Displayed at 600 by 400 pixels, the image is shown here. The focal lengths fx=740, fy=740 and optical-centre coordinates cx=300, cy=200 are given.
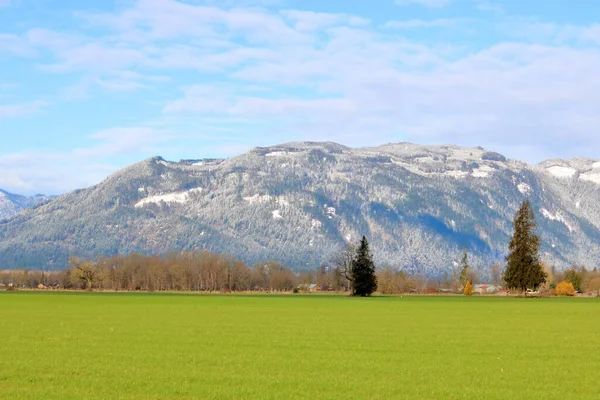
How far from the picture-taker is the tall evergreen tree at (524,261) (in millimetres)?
130250

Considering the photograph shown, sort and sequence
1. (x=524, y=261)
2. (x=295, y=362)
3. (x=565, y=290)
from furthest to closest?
1. (x=565, y=290)
2. (x=524, y=261)
3. (x=295, y=362)

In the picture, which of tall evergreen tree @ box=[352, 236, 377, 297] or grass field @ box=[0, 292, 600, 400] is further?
tall evergreen tree @ box=[352, 236, 377, 297]

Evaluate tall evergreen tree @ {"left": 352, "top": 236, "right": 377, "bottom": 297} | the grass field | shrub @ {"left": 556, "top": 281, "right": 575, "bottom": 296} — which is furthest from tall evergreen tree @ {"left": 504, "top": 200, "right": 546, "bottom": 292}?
the grass field

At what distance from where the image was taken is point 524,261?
13088cm

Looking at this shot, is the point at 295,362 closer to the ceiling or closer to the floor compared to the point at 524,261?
closer to the floor

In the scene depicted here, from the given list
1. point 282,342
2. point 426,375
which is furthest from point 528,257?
point 426,375

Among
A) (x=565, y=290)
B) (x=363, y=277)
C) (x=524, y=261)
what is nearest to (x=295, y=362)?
(x=524, y=261)

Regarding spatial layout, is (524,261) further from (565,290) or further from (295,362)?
(295,362)

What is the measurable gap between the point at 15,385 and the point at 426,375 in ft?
45.7

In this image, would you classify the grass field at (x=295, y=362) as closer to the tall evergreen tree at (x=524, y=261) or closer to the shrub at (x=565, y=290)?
the tall evergreen tree at (x=524, y=261)

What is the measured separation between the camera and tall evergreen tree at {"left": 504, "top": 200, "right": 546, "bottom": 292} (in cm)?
13025

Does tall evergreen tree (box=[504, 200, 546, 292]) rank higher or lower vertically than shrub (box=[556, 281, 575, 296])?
higher

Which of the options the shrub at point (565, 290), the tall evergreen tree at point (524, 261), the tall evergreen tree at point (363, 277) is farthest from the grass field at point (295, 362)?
the shrub at point (565, 290)

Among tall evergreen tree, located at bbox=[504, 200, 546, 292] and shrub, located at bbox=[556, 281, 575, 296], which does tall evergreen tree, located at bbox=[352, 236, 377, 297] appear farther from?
shrub, located at bbox=[556, 281, 575, 296]
